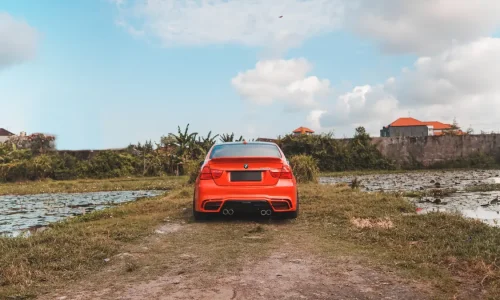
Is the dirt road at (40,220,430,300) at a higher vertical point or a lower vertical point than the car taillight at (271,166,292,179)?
lower

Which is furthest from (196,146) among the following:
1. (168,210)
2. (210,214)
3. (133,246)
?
(133,246)

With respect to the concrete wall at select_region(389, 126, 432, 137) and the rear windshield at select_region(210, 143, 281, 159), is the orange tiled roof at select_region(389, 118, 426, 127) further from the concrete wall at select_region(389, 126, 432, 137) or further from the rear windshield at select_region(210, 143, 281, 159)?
the rear windshield at select_region(210, 143, 281, 159)

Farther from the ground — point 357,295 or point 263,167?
point 263,167

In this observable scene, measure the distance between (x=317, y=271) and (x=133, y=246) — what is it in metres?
2.65

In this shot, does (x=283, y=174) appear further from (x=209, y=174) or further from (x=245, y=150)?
(x=209, y=174)

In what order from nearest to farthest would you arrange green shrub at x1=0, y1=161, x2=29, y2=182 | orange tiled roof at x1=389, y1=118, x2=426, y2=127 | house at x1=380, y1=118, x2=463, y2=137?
green shrub at x1=0, y1=161, x2=29, y2=182, house at x1=380, y1=118, x2=463, y2=137, orange tiled roof at x1=389, y1=118, x2=426, y2=127

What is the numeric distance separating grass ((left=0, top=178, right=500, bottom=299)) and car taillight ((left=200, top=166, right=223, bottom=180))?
0.79 meters

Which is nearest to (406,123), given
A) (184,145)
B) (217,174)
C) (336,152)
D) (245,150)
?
(336,152)

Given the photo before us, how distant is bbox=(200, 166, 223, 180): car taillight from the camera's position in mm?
7199

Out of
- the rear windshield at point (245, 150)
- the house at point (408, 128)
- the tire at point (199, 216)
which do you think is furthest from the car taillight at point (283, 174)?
the house at point (408, 128)

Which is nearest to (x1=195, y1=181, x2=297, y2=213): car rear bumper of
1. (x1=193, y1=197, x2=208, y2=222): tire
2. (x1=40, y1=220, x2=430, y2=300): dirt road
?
(x1=193, y1=197, x2=208, y2=222): tire

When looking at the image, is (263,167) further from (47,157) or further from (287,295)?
(47,157)

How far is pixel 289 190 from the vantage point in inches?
283

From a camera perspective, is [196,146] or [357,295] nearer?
[357,295]
